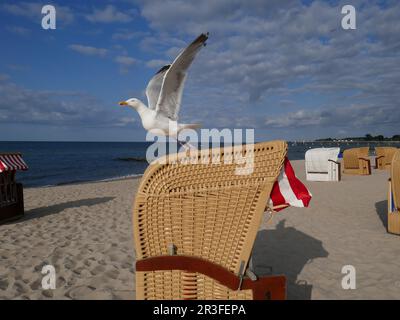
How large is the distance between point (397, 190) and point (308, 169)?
10437 millimetres

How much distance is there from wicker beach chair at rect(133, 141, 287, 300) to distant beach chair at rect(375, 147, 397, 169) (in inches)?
817

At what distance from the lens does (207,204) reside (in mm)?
2184

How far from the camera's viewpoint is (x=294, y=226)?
274 inches

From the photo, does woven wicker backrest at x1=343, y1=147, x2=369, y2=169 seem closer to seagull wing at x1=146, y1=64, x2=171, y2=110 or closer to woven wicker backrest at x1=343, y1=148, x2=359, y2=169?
woven wicker backrest at x1=343, y1=148, x2=359, y2=169

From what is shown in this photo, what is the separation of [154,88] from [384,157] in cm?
2019

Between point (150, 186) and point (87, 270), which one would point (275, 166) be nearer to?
point (150, 186)

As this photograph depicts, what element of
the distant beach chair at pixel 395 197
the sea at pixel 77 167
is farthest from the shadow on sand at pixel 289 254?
the sea at pixel 77 167

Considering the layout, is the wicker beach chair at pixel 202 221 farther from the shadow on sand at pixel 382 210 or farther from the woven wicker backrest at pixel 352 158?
the woven wicker backrest at pixel 352 158

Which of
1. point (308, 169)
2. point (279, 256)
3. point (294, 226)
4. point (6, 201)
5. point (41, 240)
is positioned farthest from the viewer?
point (308, 169)

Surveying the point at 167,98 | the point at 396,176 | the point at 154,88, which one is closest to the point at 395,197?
the point at 396,176

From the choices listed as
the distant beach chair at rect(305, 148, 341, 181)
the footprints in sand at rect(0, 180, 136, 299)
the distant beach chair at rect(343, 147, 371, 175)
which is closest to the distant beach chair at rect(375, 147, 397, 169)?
the distant beach chair at rect(343, 147, 371, 175)

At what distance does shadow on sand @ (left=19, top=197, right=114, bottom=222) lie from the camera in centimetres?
859

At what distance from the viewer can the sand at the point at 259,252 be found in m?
3.85

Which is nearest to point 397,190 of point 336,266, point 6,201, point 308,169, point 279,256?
point 336,266
